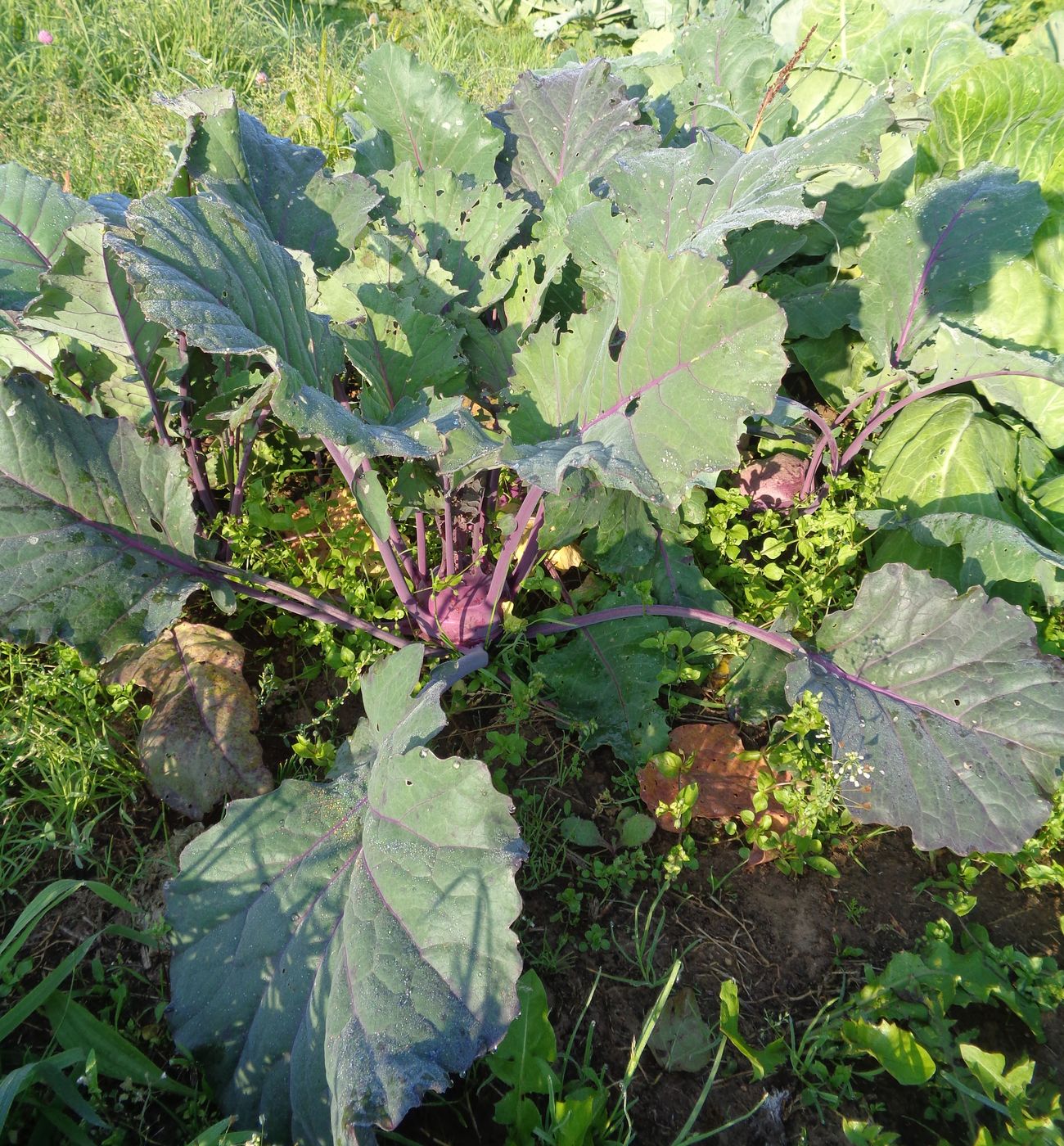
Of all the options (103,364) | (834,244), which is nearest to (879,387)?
(834,244)

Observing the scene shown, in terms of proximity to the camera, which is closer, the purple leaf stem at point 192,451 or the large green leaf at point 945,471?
the purple leaf stem at point 192,451

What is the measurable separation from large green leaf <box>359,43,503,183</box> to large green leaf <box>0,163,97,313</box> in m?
0.79

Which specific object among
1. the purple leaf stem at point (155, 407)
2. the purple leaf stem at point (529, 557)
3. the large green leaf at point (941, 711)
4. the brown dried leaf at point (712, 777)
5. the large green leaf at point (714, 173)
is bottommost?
the brown dried leaf at point (712, 777)

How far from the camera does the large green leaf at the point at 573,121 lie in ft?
7.23

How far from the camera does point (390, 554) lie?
1863 millimetres

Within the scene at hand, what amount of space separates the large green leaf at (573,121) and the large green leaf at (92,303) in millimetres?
1142

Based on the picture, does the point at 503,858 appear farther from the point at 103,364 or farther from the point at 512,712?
the point at 103,364

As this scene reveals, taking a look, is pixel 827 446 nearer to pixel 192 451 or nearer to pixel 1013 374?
pixel 1013 374

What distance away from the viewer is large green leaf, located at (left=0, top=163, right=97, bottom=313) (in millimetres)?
1856

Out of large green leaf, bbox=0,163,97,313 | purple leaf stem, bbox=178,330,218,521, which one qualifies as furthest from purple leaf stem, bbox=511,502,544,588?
large green leaf, bbox=0,163,97,313

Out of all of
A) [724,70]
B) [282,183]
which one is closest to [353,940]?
[282,183]

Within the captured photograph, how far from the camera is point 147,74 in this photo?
391 centimetres

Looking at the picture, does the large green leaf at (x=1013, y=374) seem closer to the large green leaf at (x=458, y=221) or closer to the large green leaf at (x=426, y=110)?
the large green leaf at (x=458, y=221)

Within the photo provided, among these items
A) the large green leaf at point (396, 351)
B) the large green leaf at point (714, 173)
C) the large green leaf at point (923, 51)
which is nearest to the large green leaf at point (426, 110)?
the large green leaf at point (714, 173)
